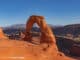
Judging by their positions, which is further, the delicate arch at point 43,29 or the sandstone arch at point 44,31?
the delicate arch at point 43,29

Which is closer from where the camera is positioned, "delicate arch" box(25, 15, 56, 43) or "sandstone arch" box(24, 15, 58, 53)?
"sandstone arch" box(24, 15, 58, 53)

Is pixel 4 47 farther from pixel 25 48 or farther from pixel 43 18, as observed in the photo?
pixel 43 18

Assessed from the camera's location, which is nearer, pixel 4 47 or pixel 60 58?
pixel 4 47

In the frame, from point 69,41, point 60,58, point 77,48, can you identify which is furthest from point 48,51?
point 69,41

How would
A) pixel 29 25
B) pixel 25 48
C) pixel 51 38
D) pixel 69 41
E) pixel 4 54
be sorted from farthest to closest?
pixel 69 41, pixel 29 25, pixel 51 38, pixel 25 48, pixel 4 54

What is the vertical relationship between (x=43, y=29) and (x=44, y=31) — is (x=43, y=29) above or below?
above

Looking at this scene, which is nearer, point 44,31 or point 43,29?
point 44,31

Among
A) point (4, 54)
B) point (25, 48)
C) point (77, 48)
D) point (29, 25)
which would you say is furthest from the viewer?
point (77, 48)

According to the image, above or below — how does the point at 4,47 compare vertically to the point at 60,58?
above

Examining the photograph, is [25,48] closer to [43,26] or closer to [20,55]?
[20,55]
